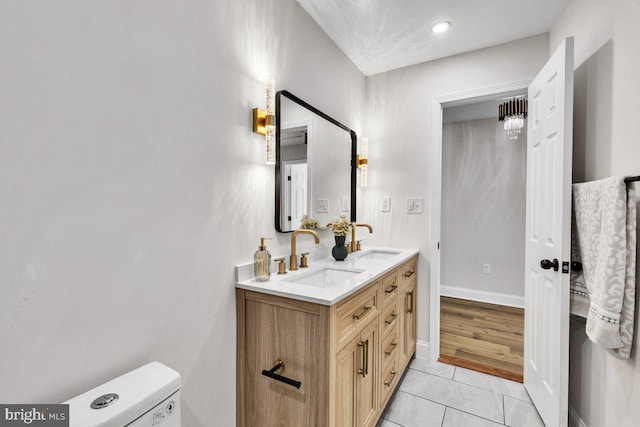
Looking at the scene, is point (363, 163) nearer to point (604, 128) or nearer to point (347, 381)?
point (604, 128)

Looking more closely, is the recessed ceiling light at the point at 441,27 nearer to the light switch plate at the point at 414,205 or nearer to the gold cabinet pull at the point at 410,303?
the light switch plate at the point at 414,205

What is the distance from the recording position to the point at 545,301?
5.77ft

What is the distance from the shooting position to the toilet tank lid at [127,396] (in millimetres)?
723

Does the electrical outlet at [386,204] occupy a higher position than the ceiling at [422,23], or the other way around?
the ceiling at [422,23]

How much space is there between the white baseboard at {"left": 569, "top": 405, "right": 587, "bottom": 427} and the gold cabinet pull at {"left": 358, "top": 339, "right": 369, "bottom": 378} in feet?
4.20

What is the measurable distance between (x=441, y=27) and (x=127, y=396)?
103 inches

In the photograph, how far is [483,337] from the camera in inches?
112

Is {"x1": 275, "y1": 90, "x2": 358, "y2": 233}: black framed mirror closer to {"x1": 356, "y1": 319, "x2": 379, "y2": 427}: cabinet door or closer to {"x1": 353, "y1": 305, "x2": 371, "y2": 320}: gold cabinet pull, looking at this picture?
{"x1": 353, "y1": 305, "x2": 371, "y2": 320}: gold cabinet pull

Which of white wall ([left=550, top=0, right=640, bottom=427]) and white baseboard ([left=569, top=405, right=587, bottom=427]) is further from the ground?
white wall ([left=550, top=0, right=640, bottom=427])

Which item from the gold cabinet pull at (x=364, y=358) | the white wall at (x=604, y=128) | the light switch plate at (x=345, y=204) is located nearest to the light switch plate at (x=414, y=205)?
the light switch plate at (x=345, y=204)

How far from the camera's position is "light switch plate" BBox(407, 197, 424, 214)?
2.54 metres

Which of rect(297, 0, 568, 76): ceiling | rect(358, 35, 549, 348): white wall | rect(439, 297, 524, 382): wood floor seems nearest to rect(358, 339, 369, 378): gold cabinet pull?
rect(358, 35, 549, 348): white wall

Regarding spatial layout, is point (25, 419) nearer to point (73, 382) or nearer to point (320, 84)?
point (73, 382)

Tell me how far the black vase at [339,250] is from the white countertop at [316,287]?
0.04 m
